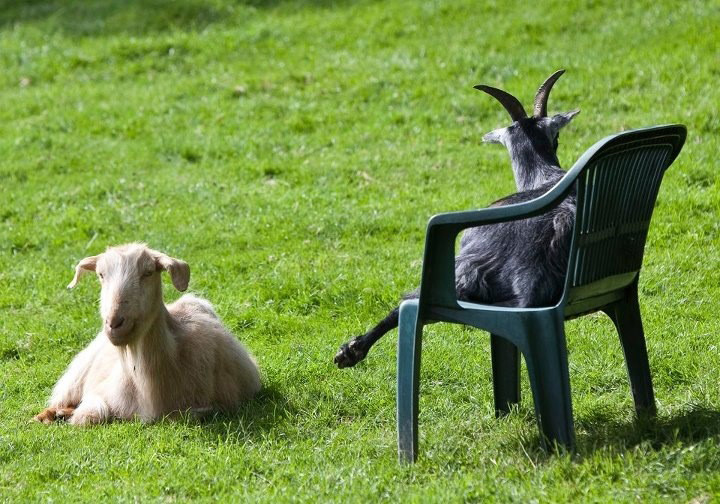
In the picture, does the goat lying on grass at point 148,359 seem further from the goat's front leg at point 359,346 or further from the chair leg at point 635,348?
the chair leg at point 635,348

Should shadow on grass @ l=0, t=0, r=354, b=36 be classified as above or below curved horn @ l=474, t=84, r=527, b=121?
above

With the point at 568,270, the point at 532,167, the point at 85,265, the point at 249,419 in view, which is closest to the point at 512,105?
the point at 532,167

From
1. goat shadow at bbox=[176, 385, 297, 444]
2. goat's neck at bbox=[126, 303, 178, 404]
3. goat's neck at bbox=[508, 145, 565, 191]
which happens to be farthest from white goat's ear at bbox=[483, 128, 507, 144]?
goat's neck at bbox=[126, 303, 178, 404]

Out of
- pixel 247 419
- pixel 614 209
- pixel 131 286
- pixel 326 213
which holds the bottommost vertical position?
pixel 247 419

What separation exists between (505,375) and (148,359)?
6.82 feet

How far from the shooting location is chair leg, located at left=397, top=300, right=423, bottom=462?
4.73m

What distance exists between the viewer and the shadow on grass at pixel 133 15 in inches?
704

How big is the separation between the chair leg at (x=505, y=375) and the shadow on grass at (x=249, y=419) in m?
1.16

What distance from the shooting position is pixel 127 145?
12.8 metres

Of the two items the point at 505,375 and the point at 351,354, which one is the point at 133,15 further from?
the point at 351,354

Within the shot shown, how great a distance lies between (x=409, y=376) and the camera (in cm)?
474

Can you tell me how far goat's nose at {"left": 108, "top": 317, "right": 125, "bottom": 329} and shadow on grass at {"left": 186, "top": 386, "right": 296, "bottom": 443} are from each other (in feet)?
2.12

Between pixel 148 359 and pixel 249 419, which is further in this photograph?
pixel 148 359

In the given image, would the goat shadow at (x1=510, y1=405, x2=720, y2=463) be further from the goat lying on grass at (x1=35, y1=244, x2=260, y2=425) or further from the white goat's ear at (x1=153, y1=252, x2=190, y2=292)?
the white goat's ear at (x1=153, y1=252, x2=190, y2=292)
